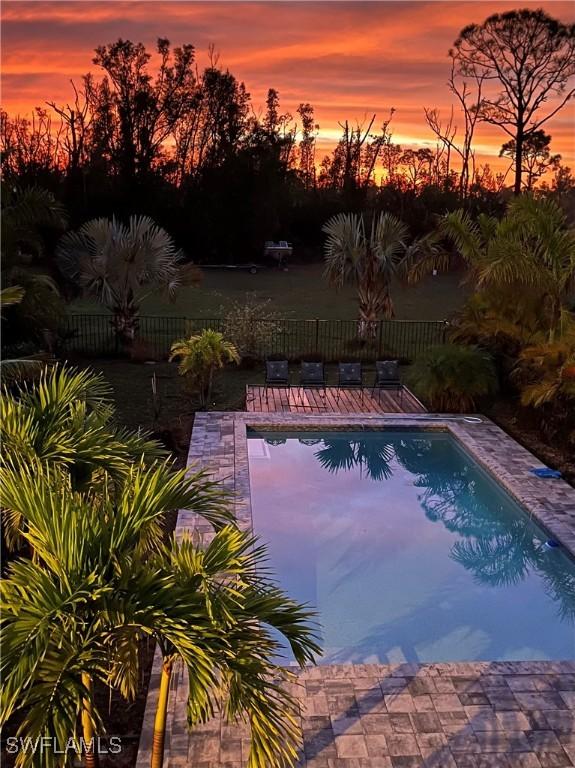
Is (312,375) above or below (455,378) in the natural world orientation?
below

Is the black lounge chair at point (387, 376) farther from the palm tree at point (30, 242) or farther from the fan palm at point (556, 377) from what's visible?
the palm tree at point (30, 242)

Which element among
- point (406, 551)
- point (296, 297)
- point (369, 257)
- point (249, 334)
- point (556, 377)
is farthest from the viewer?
point (296, 297)

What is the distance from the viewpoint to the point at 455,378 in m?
13.7

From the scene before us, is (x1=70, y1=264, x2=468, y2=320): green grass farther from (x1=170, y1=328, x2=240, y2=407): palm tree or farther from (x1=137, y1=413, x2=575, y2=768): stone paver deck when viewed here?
(x1=137, y1=413, x2=575, y2=768): stone paver deck

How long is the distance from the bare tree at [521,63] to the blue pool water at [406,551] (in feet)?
81.3

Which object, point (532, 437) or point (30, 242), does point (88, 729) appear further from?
point (30, 242)

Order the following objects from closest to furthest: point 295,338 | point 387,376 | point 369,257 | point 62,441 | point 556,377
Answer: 1. point 62,441
2. point 556,377
3. point 387,376
4. point 369,257
5. point 295,338

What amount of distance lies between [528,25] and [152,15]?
24.9 meters

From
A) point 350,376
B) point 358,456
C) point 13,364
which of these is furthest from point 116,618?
point 350,376

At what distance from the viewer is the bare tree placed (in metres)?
30.5

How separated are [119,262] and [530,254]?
9.80m

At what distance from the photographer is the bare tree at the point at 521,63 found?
30500 millimetres

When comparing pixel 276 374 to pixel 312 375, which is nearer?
pixel 276 374

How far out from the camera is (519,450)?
11.9m
